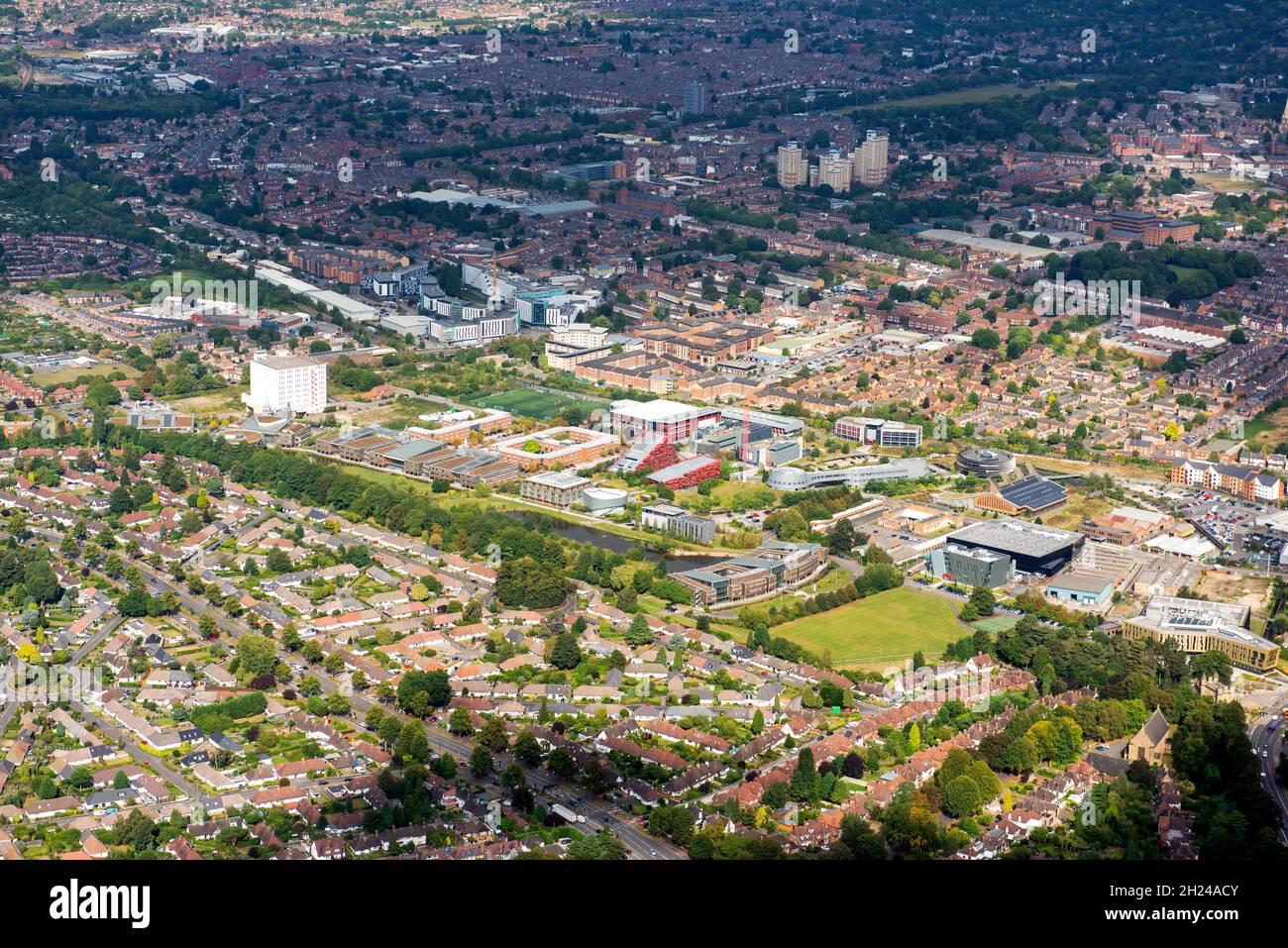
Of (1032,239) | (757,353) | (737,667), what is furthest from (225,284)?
(737,667)

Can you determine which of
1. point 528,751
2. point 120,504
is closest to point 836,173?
point 120,504

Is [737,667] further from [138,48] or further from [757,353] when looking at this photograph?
[138,48]

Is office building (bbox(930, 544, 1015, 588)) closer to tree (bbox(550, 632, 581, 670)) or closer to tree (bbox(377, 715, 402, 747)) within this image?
tree (bbox(550, 632, 581, 670))

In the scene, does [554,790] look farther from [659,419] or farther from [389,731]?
[659,419]

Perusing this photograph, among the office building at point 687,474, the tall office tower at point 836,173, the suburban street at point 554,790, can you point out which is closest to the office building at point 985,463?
the office building at point 687,474

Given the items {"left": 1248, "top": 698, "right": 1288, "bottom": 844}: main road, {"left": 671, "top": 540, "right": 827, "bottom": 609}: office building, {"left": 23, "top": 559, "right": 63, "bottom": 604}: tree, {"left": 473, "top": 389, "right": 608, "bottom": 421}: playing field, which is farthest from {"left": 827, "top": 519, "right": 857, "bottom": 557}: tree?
{"left": 23, "top": 559, "right": 63, "bottom": 604}: tree

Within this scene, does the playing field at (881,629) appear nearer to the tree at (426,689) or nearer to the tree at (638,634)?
the tree at (638,634)
